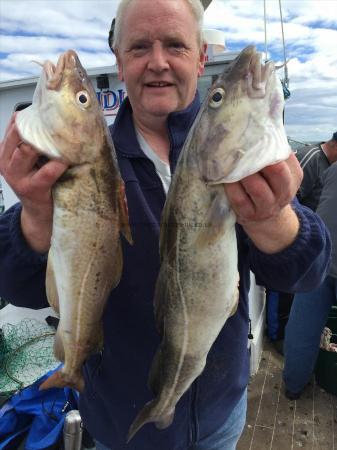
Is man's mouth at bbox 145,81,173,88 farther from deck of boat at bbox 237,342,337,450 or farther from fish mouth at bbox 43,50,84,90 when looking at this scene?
deck of boat at bbox 237,342,337,450

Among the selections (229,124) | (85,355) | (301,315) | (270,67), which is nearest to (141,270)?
(85,355)

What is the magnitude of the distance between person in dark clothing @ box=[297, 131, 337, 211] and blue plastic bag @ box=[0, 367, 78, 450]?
3727mm

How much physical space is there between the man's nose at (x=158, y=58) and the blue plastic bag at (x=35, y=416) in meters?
2.96

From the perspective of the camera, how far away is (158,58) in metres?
1.77

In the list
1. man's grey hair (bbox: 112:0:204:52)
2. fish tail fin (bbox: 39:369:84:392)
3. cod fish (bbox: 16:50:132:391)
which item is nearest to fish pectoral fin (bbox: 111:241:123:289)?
cod fish (bbox: 16:50:132:391)

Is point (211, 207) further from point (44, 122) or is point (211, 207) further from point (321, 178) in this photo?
point (321, 178)

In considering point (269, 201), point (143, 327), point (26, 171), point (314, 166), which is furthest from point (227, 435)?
point (314, 166)

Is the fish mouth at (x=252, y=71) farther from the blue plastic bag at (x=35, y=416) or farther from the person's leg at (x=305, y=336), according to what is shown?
the person's leg at (x=305, y=336)

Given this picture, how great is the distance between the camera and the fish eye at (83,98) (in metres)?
1.59

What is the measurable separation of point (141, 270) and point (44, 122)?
0.79 meters

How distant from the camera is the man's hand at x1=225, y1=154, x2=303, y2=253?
1.39 meters

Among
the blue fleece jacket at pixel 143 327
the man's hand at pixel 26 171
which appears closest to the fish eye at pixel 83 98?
the man's hand at pixel 26 171

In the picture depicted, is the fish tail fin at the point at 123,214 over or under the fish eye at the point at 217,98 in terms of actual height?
under

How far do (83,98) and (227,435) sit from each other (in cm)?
188
